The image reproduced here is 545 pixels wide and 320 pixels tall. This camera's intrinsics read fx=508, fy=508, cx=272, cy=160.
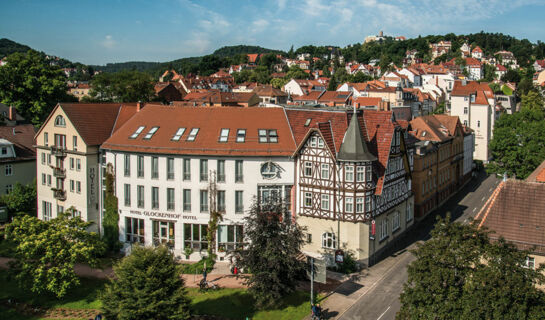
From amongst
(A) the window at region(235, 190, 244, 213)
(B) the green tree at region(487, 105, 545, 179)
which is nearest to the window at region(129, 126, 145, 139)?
(A) the window at region(235, 190, 244, 213)

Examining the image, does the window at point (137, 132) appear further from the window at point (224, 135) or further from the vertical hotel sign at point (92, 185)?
the window at point (224, 135)

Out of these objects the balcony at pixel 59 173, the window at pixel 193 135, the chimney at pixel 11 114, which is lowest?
the balcony at pixel 59 173

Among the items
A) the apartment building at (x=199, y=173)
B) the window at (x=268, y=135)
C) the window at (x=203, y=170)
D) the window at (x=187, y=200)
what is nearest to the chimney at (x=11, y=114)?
the apartment building at (x=199, y=173)

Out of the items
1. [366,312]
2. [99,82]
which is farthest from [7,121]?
[366,312]

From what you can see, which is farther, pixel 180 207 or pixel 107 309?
pixel 180 207

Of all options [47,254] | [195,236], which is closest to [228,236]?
[195,236]

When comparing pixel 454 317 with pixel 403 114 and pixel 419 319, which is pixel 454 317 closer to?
A: pixel 419 319

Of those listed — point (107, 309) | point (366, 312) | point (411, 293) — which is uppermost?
point (411, 293)

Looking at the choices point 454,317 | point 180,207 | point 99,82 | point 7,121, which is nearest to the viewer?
point 454,317
